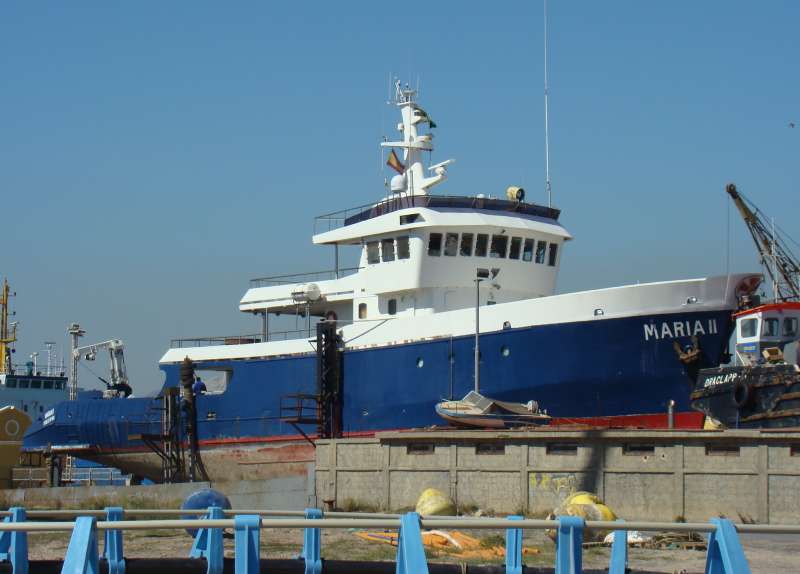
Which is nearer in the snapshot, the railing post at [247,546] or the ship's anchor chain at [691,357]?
the railing post at [247,546]

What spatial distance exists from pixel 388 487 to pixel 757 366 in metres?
7.64

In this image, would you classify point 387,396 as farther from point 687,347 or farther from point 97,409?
point 97,409

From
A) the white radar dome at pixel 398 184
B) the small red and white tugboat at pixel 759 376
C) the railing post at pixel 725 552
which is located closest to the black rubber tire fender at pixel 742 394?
the small red and white tugboat at pixel 759 376

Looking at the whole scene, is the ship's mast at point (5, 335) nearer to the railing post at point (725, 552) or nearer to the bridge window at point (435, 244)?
the bridge window at point (435, 244)

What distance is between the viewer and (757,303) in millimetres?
25438

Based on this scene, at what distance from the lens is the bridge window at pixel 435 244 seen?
98.4ft

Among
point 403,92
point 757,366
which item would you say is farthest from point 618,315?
point 403,92

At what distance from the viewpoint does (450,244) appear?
30.0 meters

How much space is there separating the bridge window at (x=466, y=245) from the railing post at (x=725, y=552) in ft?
74.3

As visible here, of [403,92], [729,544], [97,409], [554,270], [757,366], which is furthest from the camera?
[97,409]

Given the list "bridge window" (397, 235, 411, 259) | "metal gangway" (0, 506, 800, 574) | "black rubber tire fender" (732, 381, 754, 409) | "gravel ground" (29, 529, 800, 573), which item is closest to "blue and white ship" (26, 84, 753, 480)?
"bridge window" (397, 235, 411, 259)

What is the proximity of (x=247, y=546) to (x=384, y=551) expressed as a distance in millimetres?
6579

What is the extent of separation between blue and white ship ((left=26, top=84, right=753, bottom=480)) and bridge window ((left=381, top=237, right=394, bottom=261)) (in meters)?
0.03

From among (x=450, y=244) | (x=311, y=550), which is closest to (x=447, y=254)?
(x=450, y=244)
